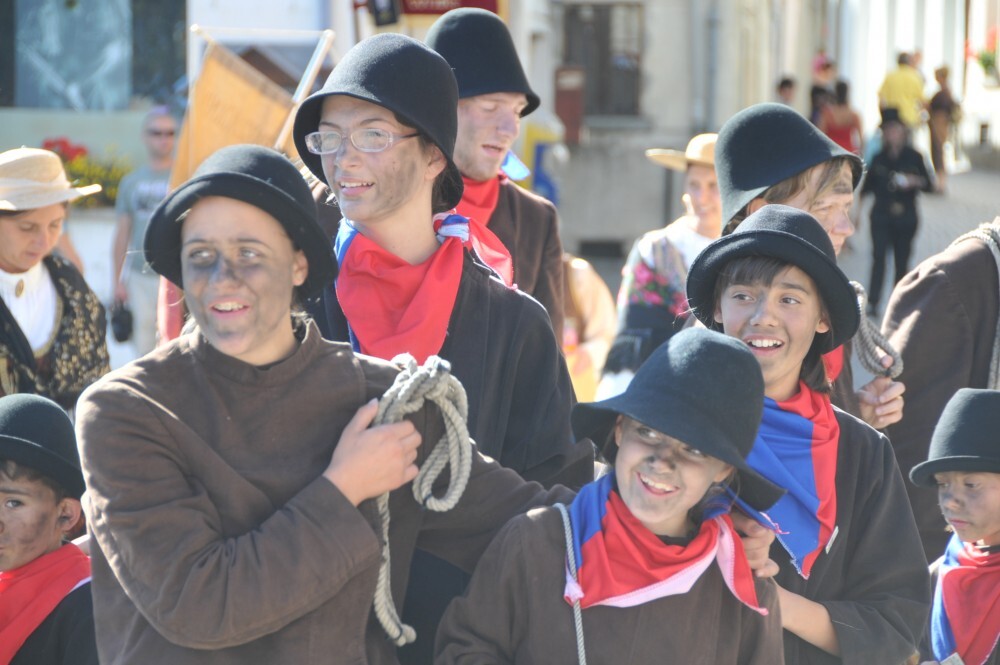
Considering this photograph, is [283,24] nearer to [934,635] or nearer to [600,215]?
[934,635]

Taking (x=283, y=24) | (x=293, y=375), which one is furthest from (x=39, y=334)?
(x=283, y=24)

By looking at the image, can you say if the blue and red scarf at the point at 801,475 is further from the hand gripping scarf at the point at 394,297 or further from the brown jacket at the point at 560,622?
the hand gripping scarf at the point at 394,297

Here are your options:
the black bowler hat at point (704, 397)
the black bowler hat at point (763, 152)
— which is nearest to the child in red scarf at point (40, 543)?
the black bowler hat at point (704, 397)

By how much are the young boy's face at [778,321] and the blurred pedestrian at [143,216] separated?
5.84m

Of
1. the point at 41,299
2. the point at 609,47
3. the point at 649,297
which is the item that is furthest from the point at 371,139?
the point at 609,47

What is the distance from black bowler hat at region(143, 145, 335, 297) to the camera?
108 inches

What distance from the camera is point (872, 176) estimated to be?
1451 cm

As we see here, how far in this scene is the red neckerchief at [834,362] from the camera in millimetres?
3816

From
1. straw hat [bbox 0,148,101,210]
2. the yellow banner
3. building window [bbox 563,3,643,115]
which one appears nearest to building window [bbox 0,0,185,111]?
the yellow banner

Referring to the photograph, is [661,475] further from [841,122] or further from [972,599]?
[841,122]

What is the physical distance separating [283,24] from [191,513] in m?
8.41

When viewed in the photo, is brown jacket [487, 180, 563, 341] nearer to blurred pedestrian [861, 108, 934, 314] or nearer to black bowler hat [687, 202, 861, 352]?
black bowler hat [687, 202, 861, 352]

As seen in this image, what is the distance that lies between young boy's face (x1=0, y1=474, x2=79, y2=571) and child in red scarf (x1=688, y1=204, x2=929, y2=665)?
164cm

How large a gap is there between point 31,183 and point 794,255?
3284 mm
